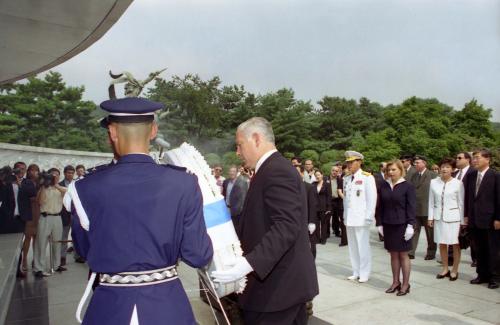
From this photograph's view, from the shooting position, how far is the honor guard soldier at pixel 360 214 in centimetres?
660

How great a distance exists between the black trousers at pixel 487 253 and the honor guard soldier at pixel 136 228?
5.53m

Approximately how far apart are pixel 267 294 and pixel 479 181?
5114 millimetres

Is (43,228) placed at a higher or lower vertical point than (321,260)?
higher

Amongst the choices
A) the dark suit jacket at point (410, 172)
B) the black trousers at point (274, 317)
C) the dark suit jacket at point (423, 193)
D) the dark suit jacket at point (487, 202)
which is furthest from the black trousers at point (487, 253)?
the black trousers at point (274, 317)

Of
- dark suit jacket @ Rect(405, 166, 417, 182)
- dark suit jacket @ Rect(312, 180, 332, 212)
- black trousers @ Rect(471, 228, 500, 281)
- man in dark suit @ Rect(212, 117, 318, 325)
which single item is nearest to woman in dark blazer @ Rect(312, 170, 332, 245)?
dark suit jacket @ Rect(312, 180, 332, 212)

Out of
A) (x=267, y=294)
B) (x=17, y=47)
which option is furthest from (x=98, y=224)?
(x=17, y=47)

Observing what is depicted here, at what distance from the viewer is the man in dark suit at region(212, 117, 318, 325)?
2338 mm

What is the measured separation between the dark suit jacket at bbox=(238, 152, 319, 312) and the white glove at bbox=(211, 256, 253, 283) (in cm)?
7

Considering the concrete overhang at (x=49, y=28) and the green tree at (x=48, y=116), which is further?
the green tree at (x=48, y=116)

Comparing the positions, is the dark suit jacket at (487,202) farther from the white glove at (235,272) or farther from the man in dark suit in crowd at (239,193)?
the white glove at (235,272)

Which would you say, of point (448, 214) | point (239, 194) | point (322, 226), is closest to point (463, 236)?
point (448, 214)

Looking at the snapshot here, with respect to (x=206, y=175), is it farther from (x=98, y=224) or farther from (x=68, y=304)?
(x=68, y=304)

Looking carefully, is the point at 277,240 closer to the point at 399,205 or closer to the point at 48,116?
the point at 399,205

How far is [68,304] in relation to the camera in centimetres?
616
